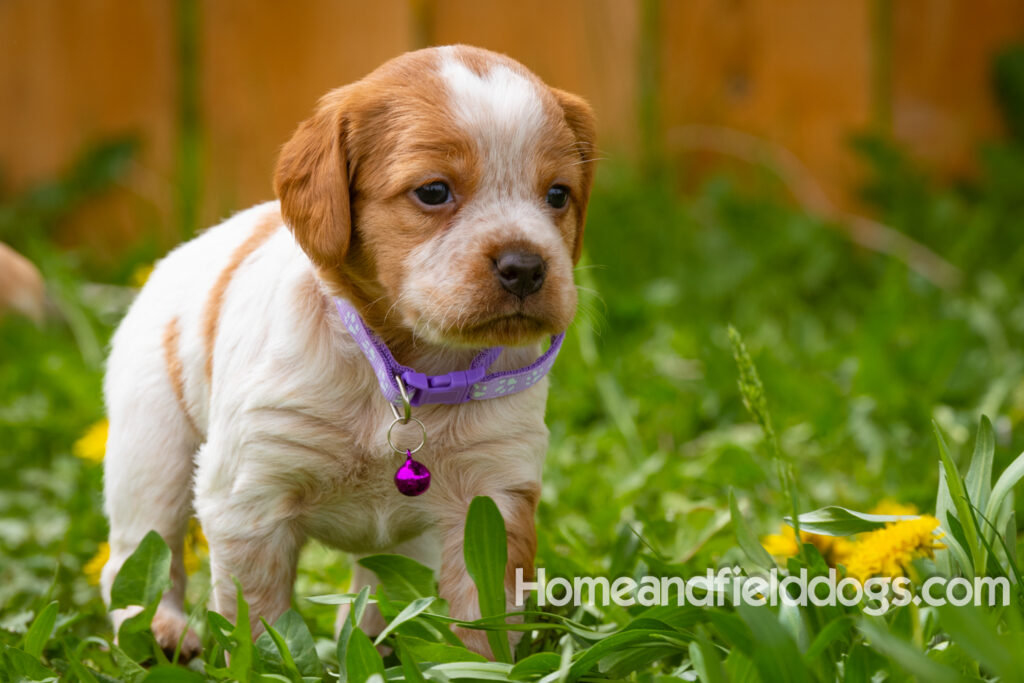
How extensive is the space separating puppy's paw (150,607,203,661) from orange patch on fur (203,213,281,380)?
53cm

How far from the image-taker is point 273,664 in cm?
212

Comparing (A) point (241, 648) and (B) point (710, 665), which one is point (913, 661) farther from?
(A) point (241, 648)

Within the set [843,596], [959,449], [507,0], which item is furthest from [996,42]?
[843,596]

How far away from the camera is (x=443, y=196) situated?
2.22 m

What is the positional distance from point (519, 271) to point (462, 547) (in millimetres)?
551

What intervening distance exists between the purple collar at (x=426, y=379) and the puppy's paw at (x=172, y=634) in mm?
702

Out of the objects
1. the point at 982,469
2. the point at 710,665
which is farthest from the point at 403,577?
the point at 982,469

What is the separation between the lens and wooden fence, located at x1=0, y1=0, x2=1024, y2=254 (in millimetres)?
5895

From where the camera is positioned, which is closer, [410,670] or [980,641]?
[980,641]

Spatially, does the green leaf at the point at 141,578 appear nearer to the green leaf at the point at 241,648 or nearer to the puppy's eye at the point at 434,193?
the green leaf at the point at 241,648

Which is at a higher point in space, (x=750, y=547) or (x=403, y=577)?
(x=750, y=547)

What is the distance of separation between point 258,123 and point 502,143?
4077 millimetres

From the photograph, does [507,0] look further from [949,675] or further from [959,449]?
[949,675]

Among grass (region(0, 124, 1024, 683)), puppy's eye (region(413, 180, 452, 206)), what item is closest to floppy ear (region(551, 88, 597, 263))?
puppy's eye (region(413, 180, 452, 206))
